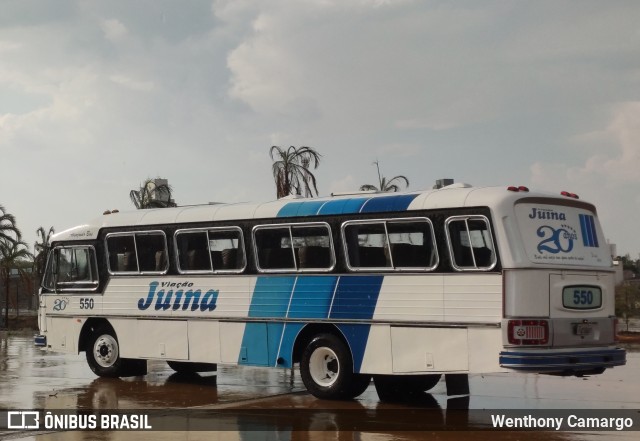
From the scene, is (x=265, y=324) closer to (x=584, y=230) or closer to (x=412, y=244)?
(x=412, y=244)

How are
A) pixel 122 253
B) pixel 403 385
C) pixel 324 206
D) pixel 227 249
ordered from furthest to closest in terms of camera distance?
1. pixel 122 253
2. pixel 227 249
3. pixel 403 385
4. pixel 324 206

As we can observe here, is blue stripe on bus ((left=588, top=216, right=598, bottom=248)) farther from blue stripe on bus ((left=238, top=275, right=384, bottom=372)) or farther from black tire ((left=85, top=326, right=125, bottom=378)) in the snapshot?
black tire ((left=85, top=326, right=125, bottom=378))

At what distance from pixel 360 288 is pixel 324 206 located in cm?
147

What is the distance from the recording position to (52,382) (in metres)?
17.0

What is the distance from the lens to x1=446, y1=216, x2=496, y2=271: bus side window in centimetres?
1277

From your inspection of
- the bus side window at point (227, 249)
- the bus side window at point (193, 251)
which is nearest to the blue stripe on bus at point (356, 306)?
the bus side window at point (227, 249)

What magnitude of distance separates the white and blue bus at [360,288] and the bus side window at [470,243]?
0.02 metres

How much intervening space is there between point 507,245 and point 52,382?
867 centimetres

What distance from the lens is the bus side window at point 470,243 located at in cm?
1277

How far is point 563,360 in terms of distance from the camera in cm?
1252

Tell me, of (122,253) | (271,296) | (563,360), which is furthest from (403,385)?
(122,253)

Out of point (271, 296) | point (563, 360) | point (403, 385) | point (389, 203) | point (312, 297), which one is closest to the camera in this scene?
point (563, 360)

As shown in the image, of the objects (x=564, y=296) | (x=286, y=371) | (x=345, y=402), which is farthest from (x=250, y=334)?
(x=564, y=296)

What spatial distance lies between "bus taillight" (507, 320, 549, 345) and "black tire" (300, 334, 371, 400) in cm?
280
